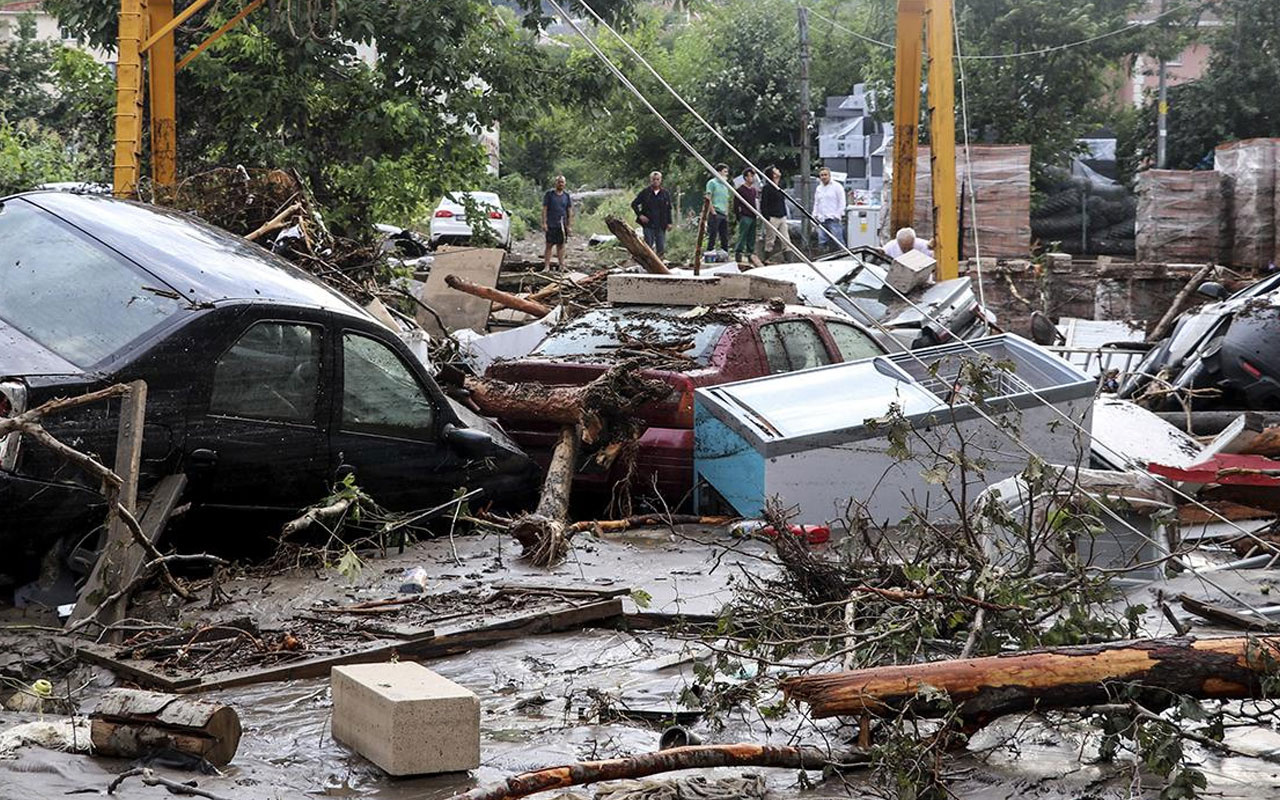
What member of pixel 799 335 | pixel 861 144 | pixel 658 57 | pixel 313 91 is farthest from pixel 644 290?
pixel 658 57

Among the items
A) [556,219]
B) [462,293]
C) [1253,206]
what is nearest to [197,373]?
[462,293]

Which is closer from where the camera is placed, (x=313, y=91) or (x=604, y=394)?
(x=604, y=394)

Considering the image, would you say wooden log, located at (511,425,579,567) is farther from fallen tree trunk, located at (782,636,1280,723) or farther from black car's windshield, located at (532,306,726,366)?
fallen tree trunk, located at (782,636,1280,723)

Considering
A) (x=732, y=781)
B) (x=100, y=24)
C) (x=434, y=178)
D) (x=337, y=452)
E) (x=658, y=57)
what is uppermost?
(x=658, y=57)

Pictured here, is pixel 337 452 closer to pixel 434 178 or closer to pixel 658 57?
pixel 434 178

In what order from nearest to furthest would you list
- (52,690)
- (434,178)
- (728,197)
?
1. (52,690)
2. (434,178)
3. (728,197)

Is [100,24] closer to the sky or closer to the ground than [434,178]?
closer to the sky

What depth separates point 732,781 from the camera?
5164 mm

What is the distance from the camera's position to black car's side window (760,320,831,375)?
1134 cm

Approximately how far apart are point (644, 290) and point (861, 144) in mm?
29818

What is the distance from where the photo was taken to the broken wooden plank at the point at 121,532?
6.46 metres

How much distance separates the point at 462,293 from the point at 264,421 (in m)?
9.37

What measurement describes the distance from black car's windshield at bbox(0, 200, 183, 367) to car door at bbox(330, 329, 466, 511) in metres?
1.09

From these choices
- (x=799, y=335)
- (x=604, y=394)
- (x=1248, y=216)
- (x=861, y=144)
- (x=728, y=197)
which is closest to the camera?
(x=604, y=394)
